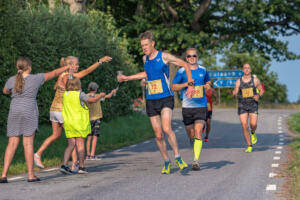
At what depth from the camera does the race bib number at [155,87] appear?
30.7 feet

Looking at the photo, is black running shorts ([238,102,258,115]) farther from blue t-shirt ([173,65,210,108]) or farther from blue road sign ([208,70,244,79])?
blue road sign ([208,70,244,79])

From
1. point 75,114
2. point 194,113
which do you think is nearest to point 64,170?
point 75,114

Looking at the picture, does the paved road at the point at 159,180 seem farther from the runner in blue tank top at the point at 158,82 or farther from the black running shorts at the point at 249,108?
the black running shorts at the point at 249,108

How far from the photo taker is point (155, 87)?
939 cm

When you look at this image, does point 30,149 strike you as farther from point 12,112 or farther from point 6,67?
point 6,67

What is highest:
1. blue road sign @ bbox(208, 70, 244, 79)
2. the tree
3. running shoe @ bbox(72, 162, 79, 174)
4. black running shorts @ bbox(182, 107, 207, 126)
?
the tree

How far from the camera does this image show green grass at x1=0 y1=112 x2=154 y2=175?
11.6m

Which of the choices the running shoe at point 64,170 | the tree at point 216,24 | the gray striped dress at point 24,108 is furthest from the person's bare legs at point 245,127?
the tree at point 216,24

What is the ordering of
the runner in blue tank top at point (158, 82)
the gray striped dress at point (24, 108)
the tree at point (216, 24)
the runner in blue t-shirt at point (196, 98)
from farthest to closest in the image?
the tree at point (216, 24) < the runner in blue t-shirt at point (196, 98) < the runner in blue tank top at point (158, 82) < the gray striped dress at point (24, 108)

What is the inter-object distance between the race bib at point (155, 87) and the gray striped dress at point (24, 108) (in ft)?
5.85

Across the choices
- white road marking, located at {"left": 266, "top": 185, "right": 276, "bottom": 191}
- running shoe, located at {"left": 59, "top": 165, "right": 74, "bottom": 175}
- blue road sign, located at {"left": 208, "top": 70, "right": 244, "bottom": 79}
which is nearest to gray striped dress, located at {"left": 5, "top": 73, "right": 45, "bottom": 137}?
running shoe, located at {"left": 59, "top": 165, "right": 74, "bottom": 175}

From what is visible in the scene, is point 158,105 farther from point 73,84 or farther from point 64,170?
point 64,170

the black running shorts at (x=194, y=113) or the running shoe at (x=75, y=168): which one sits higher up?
the black running shorts at (x=194, y=113)

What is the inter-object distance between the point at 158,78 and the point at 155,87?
0.17 metres
